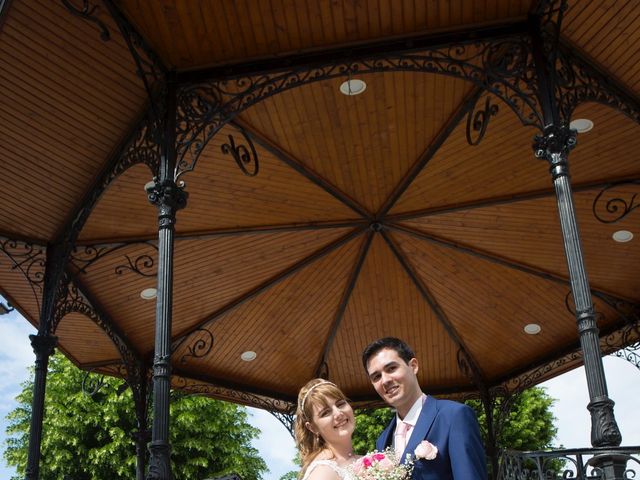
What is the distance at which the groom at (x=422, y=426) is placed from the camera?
3.16 metres

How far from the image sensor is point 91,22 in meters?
7.99

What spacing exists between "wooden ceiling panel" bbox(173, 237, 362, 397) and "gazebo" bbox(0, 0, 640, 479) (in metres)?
0.06

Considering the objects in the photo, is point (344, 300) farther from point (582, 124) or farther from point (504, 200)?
point (582, 124)

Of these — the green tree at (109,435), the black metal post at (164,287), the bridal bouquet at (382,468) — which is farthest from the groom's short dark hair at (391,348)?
the green tree at (109,435)

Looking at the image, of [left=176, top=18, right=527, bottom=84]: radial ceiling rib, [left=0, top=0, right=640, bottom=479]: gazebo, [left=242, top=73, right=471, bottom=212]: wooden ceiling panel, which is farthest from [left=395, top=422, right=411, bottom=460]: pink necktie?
[left=242, top=73, right=471, bottom=212]: wooden ceiling panel

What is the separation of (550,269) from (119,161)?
8076 mm

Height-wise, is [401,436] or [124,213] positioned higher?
[124,213]

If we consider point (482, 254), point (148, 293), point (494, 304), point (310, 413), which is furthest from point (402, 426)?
point (494, 304)

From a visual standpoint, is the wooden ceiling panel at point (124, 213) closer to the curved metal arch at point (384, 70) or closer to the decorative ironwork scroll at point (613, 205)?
the curved metal arch at point (384, 70)

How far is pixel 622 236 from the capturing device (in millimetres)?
12844

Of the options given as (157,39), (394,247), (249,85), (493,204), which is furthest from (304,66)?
(394,247)

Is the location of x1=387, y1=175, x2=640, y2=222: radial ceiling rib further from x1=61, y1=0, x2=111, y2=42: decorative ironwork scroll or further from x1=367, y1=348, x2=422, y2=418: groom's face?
x1=367, y1=348, x2=422, y2=418: groom's face

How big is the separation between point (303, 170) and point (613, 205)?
4769mm

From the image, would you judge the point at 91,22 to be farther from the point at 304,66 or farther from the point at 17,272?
the point at 17,272
